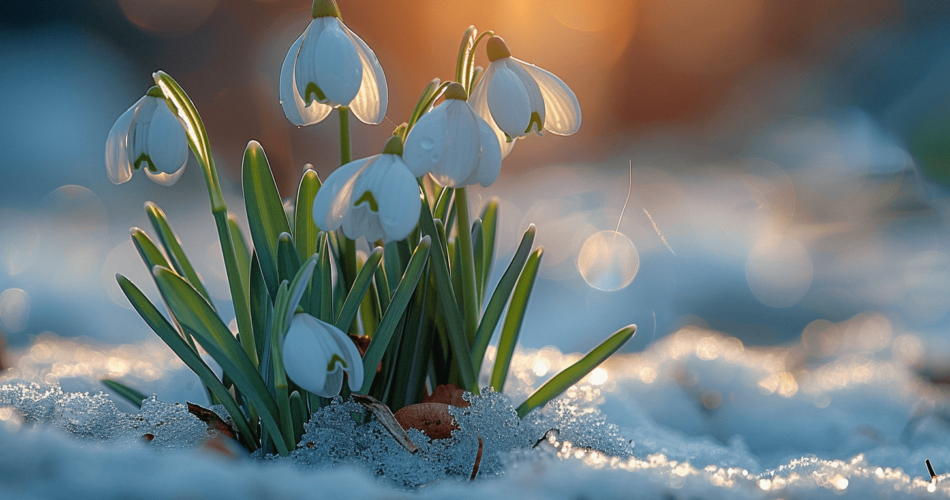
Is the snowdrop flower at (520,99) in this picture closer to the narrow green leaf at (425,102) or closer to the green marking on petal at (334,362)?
the narrow green leaf at (425,102)

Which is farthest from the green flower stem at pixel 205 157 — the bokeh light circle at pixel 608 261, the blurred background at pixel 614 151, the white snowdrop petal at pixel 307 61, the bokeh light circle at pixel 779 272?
the bokeh light circle at pixel 779 272

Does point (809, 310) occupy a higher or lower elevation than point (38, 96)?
lower

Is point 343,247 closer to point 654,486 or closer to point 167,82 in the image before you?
point 167,82

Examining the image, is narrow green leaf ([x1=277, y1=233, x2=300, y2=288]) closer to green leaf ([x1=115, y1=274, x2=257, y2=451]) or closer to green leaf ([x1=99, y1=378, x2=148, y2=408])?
green leaf ([x1=115, y1=274, x2=257, y2=451])

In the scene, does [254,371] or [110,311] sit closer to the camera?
[254,371]

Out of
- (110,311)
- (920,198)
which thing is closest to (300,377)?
(110,311)

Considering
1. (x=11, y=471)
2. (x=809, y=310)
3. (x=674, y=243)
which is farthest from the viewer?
(x=674, y=243)
